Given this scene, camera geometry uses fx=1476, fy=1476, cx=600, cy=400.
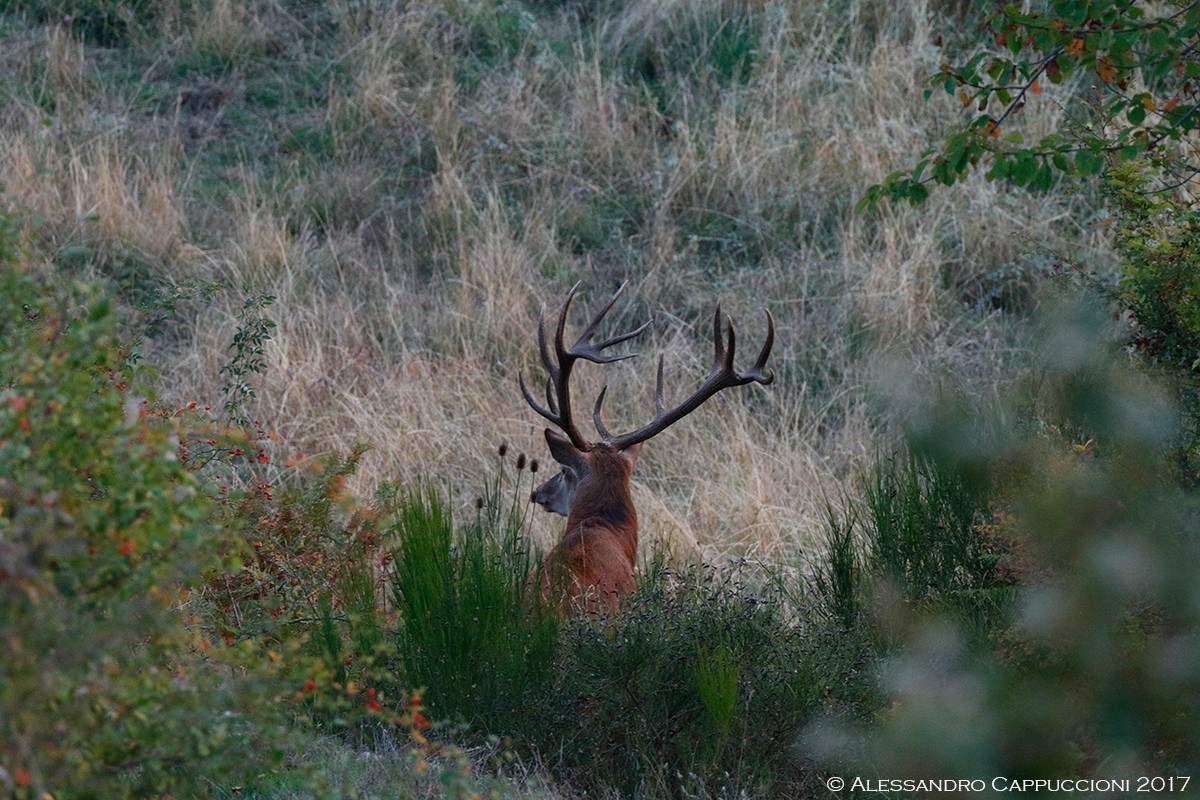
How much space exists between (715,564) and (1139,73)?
5493 millimetres

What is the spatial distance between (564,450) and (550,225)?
4.35 meters

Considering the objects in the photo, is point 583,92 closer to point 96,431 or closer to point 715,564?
point 715,564

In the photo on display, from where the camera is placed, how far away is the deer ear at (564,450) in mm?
6012

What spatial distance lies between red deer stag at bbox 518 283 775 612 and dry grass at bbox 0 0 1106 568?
64 centimetres

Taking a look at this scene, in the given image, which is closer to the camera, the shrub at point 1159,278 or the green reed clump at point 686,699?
the green reed clump at point 686,699

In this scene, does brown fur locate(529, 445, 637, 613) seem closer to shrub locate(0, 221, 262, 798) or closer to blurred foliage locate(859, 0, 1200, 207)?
blurred foliage locate(859, 0, 1200, 207)

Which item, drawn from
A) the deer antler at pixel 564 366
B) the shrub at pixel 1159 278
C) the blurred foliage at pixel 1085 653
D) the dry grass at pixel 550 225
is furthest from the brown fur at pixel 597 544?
the shrub at pixel 1159 278

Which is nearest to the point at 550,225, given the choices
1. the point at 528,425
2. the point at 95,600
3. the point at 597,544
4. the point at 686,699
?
the point at 528,425

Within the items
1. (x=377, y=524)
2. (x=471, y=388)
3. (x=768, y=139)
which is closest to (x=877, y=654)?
(x=377, y=524)

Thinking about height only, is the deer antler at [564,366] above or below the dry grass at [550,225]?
below

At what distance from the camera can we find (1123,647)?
2.70 meters

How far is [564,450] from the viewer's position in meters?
6.05

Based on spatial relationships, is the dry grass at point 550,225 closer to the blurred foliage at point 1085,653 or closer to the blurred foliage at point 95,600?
the blurred foliage at point 1085,653

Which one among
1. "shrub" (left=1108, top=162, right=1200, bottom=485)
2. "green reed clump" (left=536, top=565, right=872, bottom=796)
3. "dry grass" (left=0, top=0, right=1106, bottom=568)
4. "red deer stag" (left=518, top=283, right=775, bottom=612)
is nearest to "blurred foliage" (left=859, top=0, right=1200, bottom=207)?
"shrub" (left=1108, top=162, right=1200, bottom=485)
